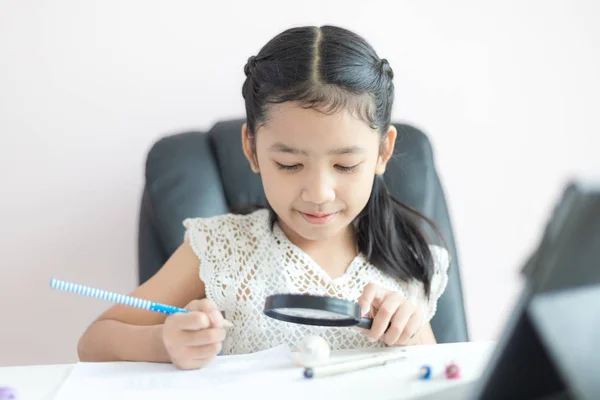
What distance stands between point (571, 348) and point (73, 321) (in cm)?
142

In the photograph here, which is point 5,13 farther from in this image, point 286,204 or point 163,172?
point 286,204

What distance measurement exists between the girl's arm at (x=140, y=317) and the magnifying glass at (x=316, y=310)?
221mm

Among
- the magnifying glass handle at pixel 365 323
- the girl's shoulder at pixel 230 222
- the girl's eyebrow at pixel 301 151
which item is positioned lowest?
the magnifying glass handle at pixel 365 323

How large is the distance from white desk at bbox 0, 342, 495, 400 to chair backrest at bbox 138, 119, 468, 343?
41 cm

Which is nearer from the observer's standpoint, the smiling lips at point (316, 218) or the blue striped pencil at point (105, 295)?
the blue striped pencil at point (105, 295)

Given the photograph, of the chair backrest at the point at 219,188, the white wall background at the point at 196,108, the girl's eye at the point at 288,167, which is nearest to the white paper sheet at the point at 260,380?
the girl's eye at the point at 288,167

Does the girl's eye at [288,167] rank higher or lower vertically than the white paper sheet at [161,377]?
higher

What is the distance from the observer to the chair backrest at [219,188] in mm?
1421

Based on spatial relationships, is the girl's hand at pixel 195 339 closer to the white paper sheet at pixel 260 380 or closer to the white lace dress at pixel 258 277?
the white paper sheet at pixel 260 380

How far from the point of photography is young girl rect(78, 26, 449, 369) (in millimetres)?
1044

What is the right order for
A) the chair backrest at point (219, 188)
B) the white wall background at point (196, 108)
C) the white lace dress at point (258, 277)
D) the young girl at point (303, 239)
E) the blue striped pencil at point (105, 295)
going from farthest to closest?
1. the white wall background at point (196, 108)
2. the chair backrest at point (219, 188)
3. the white lace dress at point (258, 277)
4. the young girl at point (303, 239)
5. the blue striped pencil at point (105, 295)

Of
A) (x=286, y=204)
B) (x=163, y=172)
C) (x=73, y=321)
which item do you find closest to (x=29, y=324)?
(x=73, y=321)

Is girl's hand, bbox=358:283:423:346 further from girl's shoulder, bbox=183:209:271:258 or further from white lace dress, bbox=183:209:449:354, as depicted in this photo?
girl's shoulder, bbox=183:209:271:258

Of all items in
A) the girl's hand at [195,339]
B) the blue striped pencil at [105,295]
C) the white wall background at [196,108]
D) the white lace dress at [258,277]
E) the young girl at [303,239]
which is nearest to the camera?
the blue striped pencil at [105,295]
